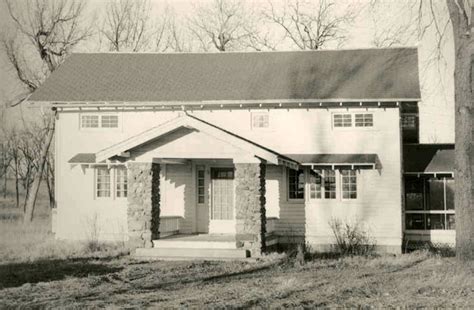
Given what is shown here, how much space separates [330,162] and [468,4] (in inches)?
258

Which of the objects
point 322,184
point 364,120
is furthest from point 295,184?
point 364,120

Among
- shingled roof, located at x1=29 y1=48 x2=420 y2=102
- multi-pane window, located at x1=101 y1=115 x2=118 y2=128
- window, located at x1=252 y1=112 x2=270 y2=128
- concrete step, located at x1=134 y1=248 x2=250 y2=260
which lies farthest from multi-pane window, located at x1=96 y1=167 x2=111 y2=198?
window, located at x1=252 y1=112 x2=270 y2=128

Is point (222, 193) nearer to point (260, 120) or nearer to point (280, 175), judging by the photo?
point (280, 175)

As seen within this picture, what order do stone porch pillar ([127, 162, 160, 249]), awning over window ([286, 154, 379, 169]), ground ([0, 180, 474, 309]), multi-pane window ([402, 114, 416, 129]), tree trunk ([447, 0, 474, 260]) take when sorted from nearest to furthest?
1. ground ([0, 180, 474, 309])
2. tree trunk ([447, 0, 474, 260])
3. stone porch pillar ([127, 162, 160, 249])
4. awning over window ([286, 154, 379, 169])
5. multi-pane window ([402, 114, 416, 129])

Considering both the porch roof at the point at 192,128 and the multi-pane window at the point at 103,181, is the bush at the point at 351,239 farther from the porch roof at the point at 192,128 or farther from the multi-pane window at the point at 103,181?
the multi-pane window at the point at 103,181

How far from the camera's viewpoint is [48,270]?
17281mm

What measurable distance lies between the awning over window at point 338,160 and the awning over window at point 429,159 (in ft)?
6.58

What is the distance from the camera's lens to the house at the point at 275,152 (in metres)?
22.6

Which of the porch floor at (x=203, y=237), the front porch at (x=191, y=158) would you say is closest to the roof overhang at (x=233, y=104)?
the front porch at (x=191, y=158)

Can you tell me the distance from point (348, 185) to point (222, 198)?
455cm

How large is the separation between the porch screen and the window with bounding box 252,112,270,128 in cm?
192

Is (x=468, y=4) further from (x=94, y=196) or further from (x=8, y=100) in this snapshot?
(x=8, y=100)

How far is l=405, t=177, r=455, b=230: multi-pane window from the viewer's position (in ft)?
78.7

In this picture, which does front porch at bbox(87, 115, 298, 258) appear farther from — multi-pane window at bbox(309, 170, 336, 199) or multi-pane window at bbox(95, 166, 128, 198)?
multi-pane window at bbox(95, 166, 128, 198)
